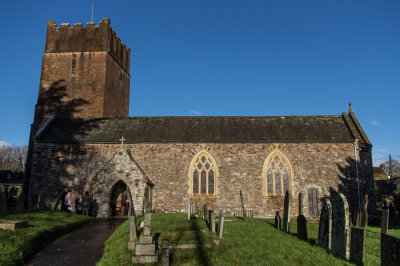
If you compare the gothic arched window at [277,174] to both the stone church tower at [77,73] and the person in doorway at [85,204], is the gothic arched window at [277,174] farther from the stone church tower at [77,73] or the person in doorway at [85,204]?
the stone church tower at [77,73]

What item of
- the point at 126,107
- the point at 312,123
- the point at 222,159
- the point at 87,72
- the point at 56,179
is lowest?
the point at 56,179

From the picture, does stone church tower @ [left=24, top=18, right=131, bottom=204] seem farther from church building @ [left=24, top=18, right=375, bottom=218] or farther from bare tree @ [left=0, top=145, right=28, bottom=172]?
bare tree @ [left=0, top=145, right=28, bottom=172]

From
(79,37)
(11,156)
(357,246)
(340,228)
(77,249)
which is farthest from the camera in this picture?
(11,156)

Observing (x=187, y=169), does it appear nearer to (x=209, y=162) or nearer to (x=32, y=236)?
(x=209, y=162)

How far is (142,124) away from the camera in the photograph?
23.9 meters

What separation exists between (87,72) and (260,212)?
2013cm

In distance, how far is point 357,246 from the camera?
25.3ft

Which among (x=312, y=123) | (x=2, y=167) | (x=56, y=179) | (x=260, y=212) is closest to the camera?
(x=260, y=212)

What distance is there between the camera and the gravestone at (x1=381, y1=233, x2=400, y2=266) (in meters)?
5.64

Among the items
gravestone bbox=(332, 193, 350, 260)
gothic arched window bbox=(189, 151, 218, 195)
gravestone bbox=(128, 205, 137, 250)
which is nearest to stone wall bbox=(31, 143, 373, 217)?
gothic arched window bbox=(189, 151, 218, 195)

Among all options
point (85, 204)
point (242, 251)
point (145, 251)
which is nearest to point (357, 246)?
point (242, 251)

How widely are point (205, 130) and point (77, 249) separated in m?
13.6

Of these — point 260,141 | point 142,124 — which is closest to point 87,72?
point 142,124

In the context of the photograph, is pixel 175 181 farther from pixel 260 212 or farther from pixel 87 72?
pixel 87 72
